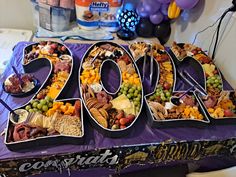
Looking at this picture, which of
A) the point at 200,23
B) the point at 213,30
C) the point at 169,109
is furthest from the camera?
the point at 200,23

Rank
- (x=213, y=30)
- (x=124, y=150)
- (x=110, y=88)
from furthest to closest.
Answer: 1. (x=213, y=30)
2. (x=110, y=88)
3. (x=124, y=150)

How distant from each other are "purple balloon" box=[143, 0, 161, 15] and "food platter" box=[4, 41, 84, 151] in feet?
2.68

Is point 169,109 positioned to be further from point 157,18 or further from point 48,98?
point 157,18

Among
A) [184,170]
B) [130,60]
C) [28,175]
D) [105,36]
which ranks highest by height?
[130,60]

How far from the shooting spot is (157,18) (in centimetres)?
188

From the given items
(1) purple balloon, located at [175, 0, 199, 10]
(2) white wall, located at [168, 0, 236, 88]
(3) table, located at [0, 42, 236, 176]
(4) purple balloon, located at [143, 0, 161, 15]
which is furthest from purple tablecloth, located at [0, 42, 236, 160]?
(4) purple balloon, located at [143, 0, 161, 15]

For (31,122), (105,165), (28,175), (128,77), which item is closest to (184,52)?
(128,77)

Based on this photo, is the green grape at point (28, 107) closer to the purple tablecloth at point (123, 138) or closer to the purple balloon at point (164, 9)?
the purple tablecloth at point (123, 138)

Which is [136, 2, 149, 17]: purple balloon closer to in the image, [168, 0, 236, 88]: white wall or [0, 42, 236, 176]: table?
[168, 0, 236, 88]: white wall

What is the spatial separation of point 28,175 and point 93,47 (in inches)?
28.9

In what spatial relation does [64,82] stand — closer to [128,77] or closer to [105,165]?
[128,77]

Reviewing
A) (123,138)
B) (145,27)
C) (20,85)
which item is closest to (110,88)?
(123,138)

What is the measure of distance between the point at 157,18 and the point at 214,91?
83 cm

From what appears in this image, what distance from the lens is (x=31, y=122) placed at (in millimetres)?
995
